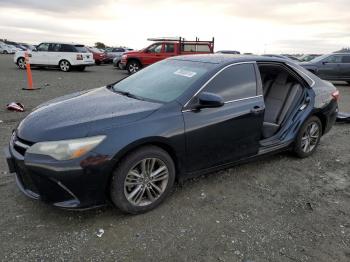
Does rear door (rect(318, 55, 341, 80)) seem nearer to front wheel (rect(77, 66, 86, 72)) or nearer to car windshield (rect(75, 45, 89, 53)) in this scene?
car windshield (rect(75, 45, 89, 53))

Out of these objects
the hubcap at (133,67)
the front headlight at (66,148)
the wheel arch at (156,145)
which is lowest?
the hubcap at (133,67)

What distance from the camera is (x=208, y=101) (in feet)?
10.8

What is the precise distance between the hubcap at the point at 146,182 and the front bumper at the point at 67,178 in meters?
0.26

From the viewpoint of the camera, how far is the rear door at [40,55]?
18.1 metres

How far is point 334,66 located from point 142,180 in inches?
593

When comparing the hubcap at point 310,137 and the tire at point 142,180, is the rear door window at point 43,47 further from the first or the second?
the tire at point 142,180

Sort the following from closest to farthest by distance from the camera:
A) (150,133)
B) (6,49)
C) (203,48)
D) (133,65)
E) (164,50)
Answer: (150,133) → (164,50) → (203,48) → (133,65) → (6,49)

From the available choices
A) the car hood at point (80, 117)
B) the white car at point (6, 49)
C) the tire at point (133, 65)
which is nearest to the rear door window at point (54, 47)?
the tire at point (133, 65)

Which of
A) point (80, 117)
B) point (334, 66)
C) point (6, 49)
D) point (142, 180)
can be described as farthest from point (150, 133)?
point (6, 49)

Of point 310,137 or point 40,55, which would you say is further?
point 40,55

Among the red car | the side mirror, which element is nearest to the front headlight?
the side mirror

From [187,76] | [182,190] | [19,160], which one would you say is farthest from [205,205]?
[19,160]

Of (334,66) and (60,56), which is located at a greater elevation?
(60,56)

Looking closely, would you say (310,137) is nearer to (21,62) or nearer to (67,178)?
(67,178)
